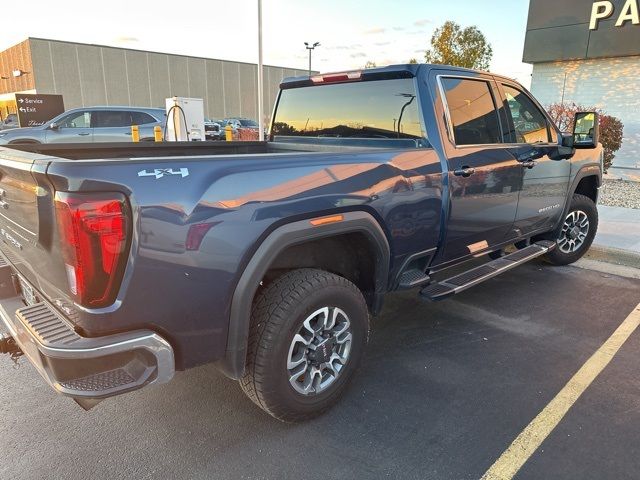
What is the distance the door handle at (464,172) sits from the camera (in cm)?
339

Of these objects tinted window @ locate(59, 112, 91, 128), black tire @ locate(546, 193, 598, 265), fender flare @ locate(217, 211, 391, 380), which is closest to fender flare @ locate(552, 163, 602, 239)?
black tire @ locate(546, 193, 598, 265)

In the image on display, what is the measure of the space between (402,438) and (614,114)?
1454cm

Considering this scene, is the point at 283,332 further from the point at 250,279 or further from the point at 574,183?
the point at 574,183

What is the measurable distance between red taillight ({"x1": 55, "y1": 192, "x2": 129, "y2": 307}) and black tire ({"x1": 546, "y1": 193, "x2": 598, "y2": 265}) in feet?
15.5

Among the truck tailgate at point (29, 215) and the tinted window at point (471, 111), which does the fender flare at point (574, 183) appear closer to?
the tinted window at point (471, 111)

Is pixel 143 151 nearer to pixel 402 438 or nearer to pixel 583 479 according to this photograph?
pixel 402 438

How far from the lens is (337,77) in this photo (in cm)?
386

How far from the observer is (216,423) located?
276cm

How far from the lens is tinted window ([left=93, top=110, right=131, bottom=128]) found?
1412 centimetres

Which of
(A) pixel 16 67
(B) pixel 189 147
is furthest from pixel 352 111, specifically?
(A) pixel 16 67

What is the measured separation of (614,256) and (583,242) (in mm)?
597

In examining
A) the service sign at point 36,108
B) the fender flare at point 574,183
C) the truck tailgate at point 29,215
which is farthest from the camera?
the service sign at point 36,108

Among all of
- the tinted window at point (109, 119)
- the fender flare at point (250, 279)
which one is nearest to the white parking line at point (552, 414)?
the fender flare at point (250, 279)

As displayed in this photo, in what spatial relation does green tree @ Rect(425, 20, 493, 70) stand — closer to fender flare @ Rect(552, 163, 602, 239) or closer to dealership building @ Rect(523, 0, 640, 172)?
dealership building @ Rect(523, 0, 640, 172)
